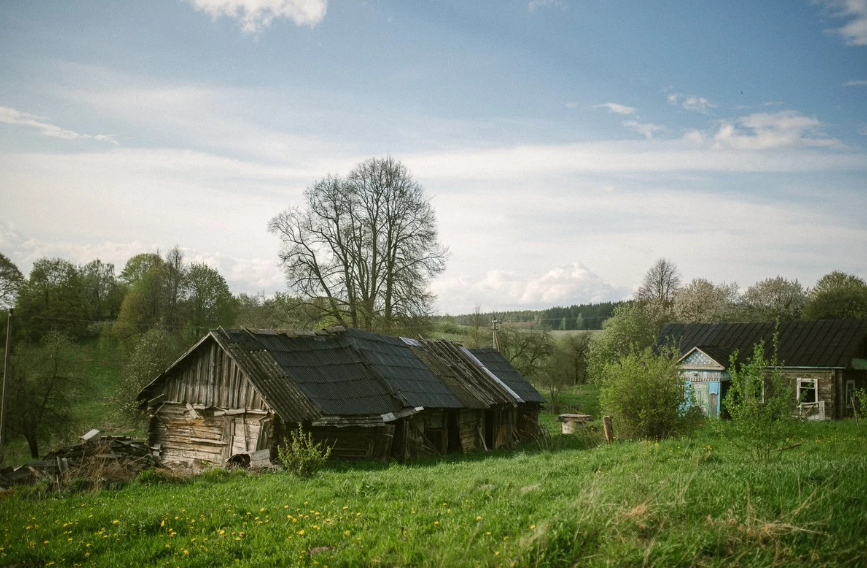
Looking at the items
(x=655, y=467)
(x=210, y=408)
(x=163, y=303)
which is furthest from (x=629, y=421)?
(x=163, y=303)

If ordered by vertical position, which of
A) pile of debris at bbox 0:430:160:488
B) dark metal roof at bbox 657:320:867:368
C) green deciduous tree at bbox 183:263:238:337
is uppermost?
green deciduous tree at bbox 183:263:238:337

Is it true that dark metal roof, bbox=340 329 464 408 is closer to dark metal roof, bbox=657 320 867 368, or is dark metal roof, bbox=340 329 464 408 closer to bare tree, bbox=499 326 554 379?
dark metal roof, bbox=657 320 867 368

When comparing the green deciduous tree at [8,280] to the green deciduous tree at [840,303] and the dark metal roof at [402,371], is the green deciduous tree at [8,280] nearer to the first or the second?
the dark metal roof at [402,371]

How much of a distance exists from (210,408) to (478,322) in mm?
29514

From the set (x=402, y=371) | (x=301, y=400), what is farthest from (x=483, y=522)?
(x=402, y=371)

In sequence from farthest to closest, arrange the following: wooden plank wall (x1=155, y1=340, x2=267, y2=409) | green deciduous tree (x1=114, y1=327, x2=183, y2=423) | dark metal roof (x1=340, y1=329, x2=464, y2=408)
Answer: green deciduous tree (x1=114, y1=327, x2=183, y2=423) → dark metal roof (x1=340, y1=329, x2=464, y2=408) → wooden plank wall (x1=155, y1=340, x2=267, y2=409)

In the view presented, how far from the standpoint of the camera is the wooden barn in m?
17.3

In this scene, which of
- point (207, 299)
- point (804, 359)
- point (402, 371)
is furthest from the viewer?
point (207, 299)

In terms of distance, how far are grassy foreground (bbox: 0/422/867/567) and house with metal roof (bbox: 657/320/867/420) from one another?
66.5 ft

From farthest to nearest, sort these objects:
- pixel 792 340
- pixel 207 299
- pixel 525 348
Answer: pixel 525 348, pixel 207 299, pixel 792 340

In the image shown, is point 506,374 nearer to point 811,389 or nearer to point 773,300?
point 811,389

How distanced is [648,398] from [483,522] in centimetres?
1134

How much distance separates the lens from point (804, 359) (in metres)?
29.9

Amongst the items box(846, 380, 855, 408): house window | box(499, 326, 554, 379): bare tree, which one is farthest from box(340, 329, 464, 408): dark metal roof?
box(499, 326, 554, 379): bare tree
